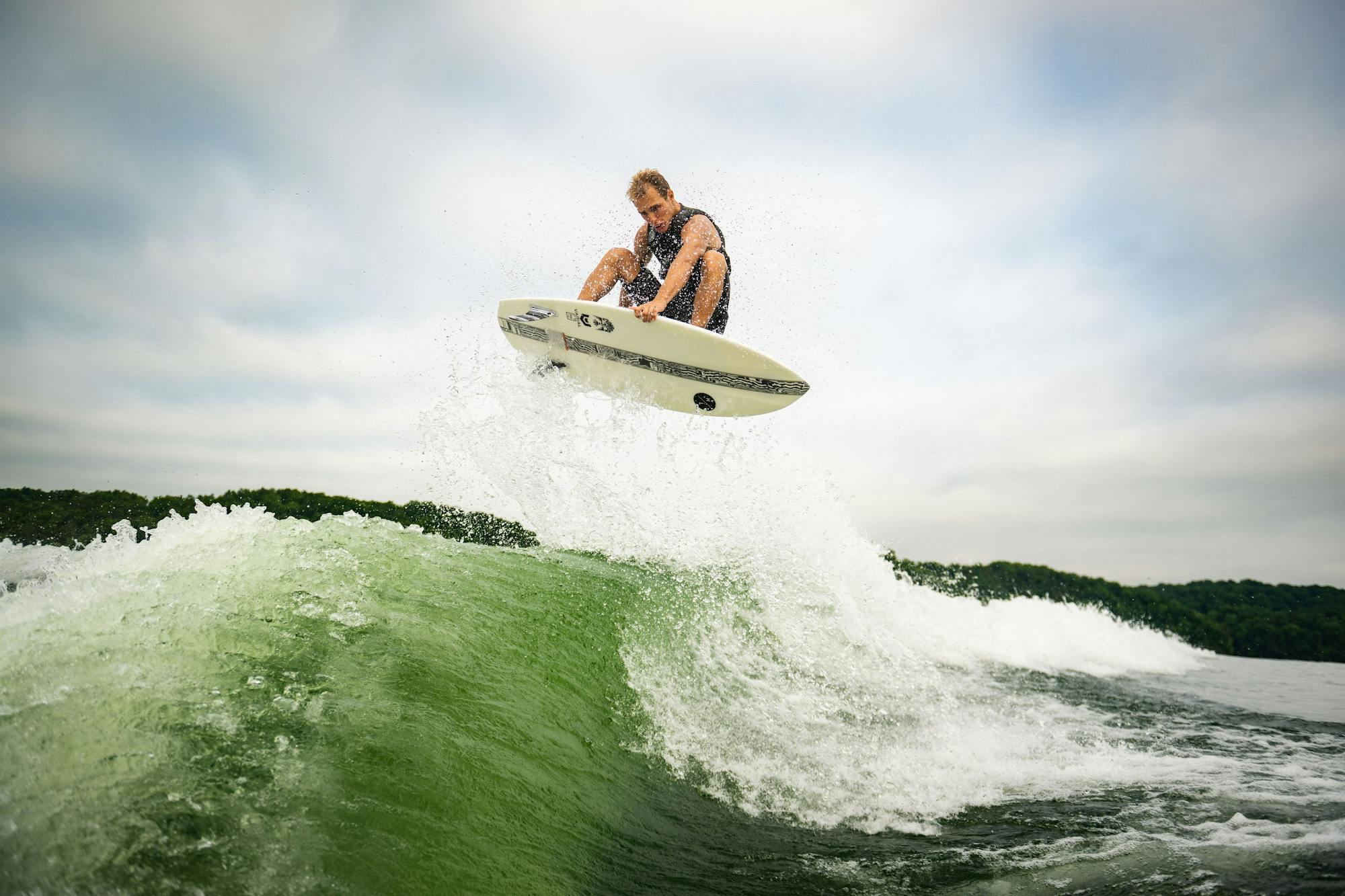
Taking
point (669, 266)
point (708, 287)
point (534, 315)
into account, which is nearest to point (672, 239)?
point (669, 266)

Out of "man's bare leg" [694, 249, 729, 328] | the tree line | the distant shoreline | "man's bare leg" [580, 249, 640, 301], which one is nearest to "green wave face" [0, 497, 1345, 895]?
"man's bare leg" [694, 249, 729, 328]

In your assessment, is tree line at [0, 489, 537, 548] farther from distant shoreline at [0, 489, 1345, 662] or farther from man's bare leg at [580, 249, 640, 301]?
man's bare leg at [580, 249, 640, 301]

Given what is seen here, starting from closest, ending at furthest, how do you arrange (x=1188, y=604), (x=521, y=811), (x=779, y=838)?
(x=521, y=811) < (x=779, y=838) < (x=1188, y=604)

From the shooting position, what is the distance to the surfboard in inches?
231

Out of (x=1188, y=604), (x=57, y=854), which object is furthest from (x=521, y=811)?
(x=1188, y=604)

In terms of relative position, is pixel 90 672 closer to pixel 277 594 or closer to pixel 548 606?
pixel 277 594

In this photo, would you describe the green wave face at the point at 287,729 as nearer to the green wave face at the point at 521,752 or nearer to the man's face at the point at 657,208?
the green wave face at the point at 521,752

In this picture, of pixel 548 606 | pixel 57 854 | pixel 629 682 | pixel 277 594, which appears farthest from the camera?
pixel 548 606

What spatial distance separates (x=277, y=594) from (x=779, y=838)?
264 centimetres

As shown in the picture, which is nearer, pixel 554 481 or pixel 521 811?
pixel 521 811

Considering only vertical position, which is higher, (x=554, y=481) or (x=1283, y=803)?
(x=554, y=481)

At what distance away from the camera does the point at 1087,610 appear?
15953 millimetres

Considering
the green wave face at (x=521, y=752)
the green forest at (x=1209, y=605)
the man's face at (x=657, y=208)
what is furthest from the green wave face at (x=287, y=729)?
the green forest at (x=1209, y=605)

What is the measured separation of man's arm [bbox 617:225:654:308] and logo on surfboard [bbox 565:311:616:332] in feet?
1.82
